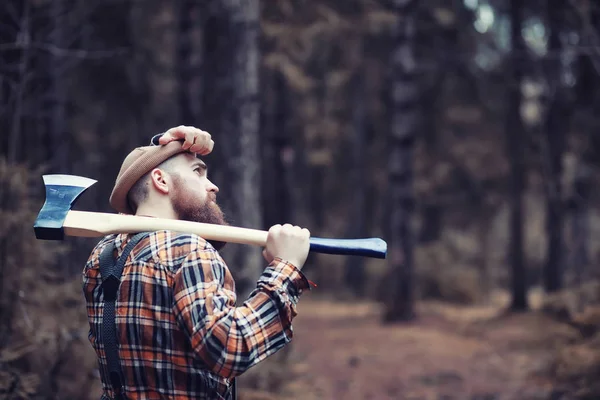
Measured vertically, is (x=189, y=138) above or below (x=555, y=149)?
below

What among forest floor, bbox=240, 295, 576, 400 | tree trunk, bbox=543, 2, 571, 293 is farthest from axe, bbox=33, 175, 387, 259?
tree trunk, bbox=543, 2, 571, 293

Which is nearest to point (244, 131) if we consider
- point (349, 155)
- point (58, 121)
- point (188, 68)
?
point (188, 68)

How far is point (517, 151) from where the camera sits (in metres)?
18.3

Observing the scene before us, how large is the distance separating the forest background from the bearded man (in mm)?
712

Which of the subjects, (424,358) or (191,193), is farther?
(424,358)

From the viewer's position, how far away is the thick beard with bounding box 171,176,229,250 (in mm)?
3367

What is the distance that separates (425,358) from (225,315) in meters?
9.93

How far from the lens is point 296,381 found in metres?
10.4

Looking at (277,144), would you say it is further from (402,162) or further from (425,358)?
(425,358)

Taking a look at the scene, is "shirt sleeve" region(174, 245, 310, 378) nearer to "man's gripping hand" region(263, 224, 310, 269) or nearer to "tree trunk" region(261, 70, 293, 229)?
"man's gripping hand" region(263, 224, 310, 269)

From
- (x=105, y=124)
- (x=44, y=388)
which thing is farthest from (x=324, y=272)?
(x=44, y=388)

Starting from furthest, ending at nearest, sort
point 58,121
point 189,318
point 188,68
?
point 58,121 → point 188,68 → point 189,318

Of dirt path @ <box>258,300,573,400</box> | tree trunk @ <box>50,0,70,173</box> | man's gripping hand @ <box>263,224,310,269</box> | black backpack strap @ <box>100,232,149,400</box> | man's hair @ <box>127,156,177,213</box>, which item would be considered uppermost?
tree trunk @ <box>50,0,70,173</box>

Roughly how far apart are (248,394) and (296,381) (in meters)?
1.71
